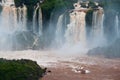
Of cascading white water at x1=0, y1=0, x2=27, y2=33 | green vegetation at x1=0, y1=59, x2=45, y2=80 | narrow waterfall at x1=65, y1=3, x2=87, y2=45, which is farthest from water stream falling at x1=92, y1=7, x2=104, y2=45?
green vegetation at x1=0, y1=59, x2=45, y2=80

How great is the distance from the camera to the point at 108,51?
39.3 meters

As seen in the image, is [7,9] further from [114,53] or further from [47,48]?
[114,53]

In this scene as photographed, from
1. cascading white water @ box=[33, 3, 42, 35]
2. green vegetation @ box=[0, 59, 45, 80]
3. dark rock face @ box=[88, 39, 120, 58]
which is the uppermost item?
cascading white water @ box=[33, 3, 42, 35]

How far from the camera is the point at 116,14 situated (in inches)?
1676

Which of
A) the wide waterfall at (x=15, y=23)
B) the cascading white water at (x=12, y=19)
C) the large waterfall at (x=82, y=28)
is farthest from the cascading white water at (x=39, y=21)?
the large waterfall at (x=82, y=28)

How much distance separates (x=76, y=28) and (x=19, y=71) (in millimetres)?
13684

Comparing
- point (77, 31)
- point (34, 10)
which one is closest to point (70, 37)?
point (77, 31)

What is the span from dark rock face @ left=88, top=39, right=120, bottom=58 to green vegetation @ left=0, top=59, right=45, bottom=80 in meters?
7.70

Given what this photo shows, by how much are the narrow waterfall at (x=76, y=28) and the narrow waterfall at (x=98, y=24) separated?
2.77 ft

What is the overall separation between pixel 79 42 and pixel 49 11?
4224 mm

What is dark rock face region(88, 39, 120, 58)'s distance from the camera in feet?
128

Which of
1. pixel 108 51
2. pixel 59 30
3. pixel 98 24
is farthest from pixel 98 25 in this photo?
pixel 108 51

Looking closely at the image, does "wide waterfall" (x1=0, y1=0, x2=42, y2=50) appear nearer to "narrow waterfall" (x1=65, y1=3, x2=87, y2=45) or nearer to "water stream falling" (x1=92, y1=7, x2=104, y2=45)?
"narrow waterfall" (x1=65, y1=3, x2=87, y2=45)

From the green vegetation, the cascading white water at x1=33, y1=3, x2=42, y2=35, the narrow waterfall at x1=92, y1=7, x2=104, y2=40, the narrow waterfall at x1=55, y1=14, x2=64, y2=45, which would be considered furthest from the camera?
the cascading white water at x1=33, y1=3, x2=42, y2=35
